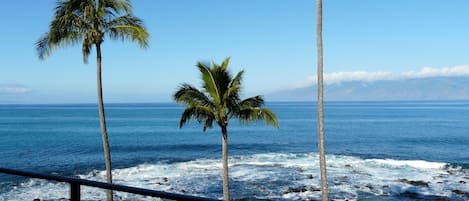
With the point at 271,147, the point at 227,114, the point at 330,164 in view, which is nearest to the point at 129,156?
the point at 271,147

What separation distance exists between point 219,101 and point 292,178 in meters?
18.7

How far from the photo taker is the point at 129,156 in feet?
169

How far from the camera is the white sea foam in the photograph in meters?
30.3

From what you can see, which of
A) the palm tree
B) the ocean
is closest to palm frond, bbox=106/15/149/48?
the palm tree

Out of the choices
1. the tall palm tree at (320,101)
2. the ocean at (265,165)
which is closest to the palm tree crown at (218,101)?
the tall palm tree at (320,101)

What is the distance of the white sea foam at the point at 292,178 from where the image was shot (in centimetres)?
3030

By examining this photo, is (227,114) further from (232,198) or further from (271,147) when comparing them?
(271,147)

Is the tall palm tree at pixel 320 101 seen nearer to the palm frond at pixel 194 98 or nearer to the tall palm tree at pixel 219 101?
the tall palm tree at pixel 219 101

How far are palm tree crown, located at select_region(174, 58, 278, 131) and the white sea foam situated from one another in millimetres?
11274

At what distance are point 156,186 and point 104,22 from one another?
17.6 meters

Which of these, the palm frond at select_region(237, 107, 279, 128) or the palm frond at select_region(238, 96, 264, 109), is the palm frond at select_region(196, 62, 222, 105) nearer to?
the palm frond at select_region(238, 96, 264, 109)

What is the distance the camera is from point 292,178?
3578cm

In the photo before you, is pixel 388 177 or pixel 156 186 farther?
pixel 388 177

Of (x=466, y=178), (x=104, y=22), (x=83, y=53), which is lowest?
(x=466, y=178)
